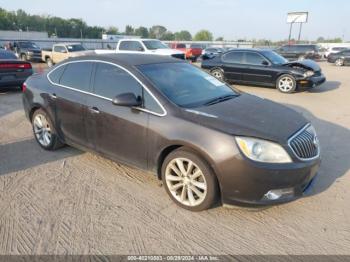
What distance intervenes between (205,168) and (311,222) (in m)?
1.24

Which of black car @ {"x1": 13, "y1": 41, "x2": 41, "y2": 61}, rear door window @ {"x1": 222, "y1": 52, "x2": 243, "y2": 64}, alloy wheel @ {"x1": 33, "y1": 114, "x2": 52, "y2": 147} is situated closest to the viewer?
alloy wheel @ {"x1": 33, "y1": 114, "x2": 52, "y2": 147}

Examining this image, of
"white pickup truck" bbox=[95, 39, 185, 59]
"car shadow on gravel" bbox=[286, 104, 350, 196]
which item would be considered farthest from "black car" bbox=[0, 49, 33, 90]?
"car shadow on gravel" bbox=[286, 104, 350, 196]

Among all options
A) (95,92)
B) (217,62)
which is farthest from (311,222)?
(217,62)

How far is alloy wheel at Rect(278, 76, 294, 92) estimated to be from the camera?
1034 cm

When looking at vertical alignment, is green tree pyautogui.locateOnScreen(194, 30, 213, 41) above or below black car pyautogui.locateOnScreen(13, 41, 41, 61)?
above

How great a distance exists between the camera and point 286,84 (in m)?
10.5

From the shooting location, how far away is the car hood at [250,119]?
2980 mm

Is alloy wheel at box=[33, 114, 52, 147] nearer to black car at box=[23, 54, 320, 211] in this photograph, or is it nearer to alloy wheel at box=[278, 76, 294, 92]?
black car at box=[23, 54, 320, 211]

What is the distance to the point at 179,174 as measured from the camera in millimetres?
3289

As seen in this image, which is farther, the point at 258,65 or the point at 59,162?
the point at 258,65

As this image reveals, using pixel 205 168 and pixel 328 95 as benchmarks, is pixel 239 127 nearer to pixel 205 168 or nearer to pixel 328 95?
pixel 205 168

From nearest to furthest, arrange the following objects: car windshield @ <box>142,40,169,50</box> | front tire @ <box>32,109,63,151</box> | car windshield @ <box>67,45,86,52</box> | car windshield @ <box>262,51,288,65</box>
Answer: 1. front tire @ <box>32,109,63,151</box>
2. car windshield @ <box>262,51,288,65</box>
3. car windshield @ <box>142,40,169,50</box>
4. car windshield @ <box>67,45,86,52</box>

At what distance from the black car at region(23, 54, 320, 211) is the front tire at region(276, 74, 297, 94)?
22.5 feet

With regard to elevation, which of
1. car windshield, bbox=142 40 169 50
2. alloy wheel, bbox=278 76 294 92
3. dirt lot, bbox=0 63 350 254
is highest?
car windshield, bbox=142 40 169 50
